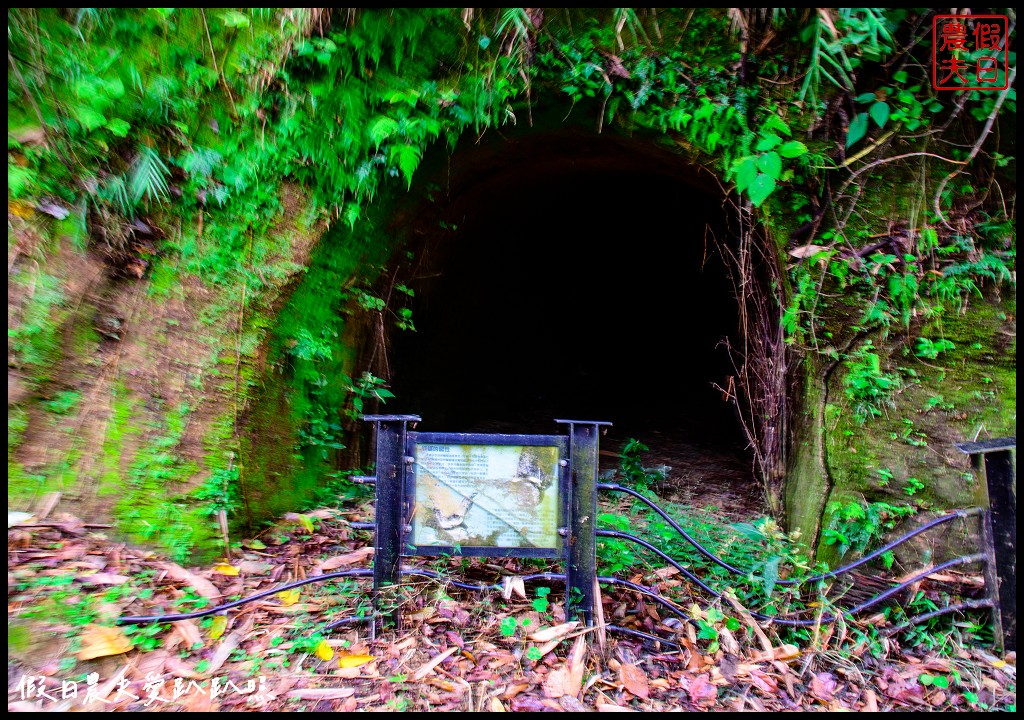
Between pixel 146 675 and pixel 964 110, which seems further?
pixel 964 110

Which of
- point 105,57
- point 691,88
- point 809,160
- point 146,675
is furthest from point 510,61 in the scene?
point 146,675

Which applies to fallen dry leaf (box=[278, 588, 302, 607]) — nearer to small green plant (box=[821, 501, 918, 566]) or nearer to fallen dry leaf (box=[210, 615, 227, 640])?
fallen dry leaf (box=[210, 615, 227, 640])

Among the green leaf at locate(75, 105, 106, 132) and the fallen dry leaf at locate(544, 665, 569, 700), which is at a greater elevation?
the green leaf at locate(75, 105, 106, 132)

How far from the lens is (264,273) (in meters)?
3.70

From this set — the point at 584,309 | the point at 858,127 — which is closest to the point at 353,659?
the point at 858,127

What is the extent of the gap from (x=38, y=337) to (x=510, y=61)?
3375mm

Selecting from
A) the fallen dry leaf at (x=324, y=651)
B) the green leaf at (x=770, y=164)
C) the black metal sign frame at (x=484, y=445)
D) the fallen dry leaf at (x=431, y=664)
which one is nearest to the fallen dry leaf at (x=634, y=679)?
the black metal sign frame at (x=484, y=445)

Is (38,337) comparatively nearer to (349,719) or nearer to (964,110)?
(349,719)

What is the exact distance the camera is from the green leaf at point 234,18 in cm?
364

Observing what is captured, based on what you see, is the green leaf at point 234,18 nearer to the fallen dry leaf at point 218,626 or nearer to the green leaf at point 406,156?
the green leaf at point 406,156

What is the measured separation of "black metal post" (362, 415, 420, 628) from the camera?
2.86m

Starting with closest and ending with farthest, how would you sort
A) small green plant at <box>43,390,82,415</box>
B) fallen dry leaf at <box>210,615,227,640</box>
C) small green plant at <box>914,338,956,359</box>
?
fallen dry leaf at <box>210,615,227,640</box> → small green plant at <box>43,390,82,415</box> → small green plant at <box>914,338,956,359</box>

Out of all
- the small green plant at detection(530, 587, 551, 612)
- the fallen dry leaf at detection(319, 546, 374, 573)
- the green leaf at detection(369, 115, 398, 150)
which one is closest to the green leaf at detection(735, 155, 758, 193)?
the green leaf at detection(369, 115, 398, 150)

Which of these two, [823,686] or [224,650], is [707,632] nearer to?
[823,686]
